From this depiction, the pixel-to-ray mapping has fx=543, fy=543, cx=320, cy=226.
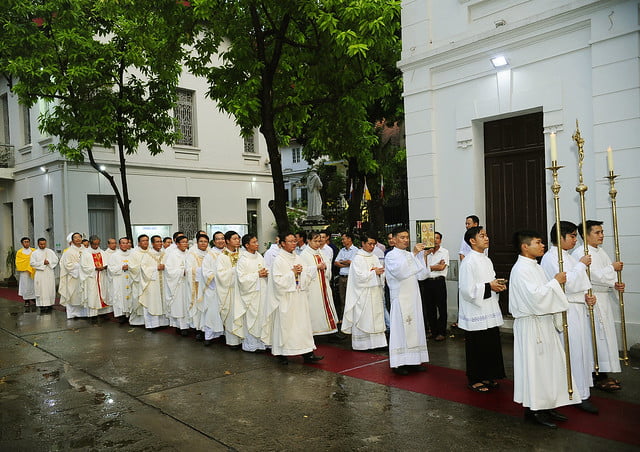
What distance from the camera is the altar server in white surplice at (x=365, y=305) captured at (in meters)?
8.21

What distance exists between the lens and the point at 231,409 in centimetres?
576

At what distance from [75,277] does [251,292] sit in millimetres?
6828

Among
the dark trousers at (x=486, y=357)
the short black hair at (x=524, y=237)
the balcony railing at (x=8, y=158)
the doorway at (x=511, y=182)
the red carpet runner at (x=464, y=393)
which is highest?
the balcony railing at (x=8, y=158)

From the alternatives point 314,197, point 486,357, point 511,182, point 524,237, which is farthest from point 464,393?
point 314,197

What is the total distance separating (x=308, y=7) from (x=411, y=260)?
5.05 metres

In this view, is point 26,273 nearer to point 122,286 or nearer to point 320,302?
point 122,286

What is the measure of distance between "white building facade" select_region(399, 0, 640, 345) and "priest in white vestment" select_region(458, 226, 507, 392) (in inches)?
96.2

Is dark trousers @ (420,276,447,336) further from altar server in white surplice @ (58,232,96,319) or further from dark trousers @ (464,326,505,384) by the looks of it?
altar server in white surplice @ (58,232,96,319)

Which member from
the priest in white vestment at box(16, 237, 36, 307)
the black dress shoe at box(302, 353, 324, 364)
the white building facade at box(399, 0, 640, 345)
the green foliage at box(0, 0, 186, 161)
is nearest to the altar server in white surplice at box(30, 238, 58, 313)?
the priest in white vestment at box(16, 237, 36, 307)

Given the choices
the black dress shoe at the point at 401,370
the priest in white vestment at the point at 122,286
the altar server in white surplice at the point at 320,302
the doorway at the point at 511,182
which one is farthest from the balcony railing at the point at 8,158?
the black dress shoe at the point at 401,370

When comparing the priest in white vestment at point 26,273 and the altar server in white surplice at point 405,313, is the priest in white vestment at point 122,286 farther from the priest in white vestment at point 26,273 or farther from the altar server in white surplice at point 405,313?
the altar server in white surplice at point 405,313

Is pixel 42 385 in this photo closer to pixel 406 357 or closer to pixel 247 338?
pixel 247 338

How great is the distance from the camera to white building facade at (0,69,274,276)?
1806 centimetres

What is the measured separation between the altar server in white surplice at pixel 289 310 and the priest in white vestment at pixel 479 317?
2.47 metres
